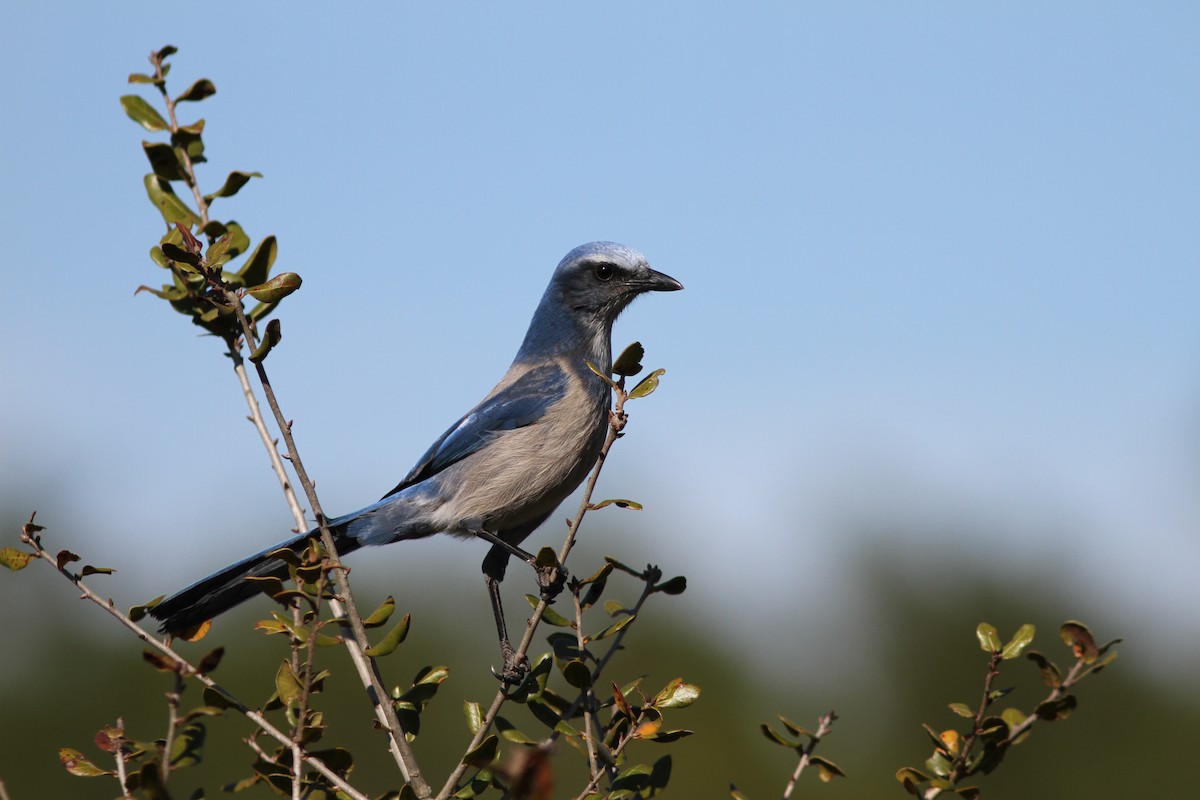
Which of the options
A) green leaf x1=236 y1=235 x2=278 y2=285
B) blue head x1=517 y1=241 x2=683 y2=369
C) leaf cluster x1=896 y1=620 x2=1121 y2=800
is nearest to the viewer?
leaf cluster x1=896 y1=620 x2=1121 y2=800

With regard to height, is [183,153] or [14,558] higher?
[183,153]

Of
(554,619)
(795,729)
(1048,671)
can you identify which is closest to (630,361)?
(554,619)

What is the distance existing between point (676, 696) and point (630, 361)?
101 centimetres

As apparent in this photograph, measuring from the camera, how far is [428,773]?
76.4ft

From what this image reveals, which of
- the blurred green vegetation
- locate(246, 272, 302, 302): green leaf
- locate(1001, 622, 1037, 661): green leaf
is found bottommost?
the blurred green vegetation

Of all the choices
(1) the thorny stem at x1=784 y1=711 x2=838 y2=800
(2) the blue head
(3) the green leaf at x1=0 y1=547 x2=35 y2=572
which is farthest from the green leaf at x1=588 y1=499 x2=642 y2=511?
(2) the blue head

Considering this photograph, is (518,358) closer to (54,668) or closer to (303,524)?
(303,524)

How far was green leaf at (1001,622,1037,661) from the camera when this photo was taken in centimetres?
333

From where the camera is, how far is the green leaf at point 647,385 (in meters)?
3.71

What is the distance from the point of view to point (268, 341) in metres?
3.83

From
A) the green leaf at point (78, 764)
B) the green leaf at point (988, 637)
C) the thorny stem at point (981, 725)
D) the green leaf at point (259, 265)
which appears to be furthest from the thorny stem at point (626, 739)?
the green leaf at point (259, 265)

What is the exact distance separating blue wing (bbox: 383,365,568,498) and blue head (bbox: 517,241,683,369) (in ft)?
1.33

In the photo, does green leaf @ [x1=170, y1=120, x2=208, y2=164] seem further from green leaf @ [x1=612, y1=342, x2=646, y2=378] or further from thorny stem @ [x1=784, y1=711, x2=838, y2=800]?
thorny stem @ [x1=784, y1=711, x2=838, y2=800]

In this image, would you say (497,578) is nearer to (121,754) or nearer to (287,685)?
(287,685)
